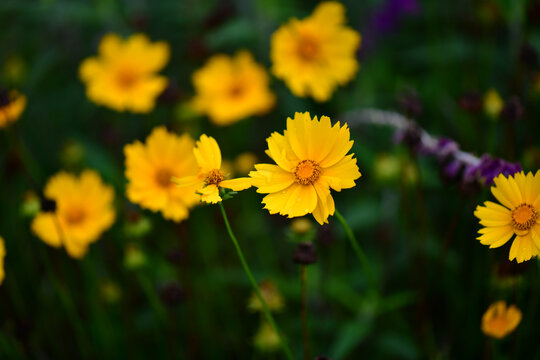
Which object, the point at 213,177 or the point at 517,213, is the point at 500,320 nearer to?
the point at 517,213

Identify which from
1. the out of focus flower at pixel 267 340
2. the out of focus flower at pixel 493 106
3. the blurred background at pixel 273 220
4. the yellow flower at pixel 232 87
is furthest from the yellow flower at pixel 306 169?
the yellow flower at pixel 232 87

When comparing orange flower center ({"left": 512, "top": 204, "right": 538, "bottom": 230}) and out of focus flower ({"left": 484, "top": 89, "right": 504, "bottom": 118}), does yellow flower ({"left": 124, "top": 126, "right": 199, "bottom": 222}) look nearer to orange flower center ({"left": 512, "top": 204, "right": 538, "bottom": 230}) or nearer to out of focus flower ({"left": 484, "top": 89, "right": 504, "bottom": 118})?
orange flower center ({"left": 512, "top": 204, "right": 538, "bottom": 230})

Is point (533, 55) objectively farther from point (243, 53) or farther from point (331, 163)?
point (243, 53)

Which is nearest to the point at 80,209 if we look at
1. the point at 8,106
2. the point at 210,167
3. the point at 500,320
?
the point at 8,106

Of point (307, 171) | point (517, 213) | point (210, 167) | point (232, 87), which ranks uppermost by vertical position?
point (232, 87)

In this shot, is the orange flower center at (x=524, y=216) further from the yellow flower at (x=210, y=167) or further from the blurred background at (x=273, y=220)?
the yellow flower at (x=210, y=167)
